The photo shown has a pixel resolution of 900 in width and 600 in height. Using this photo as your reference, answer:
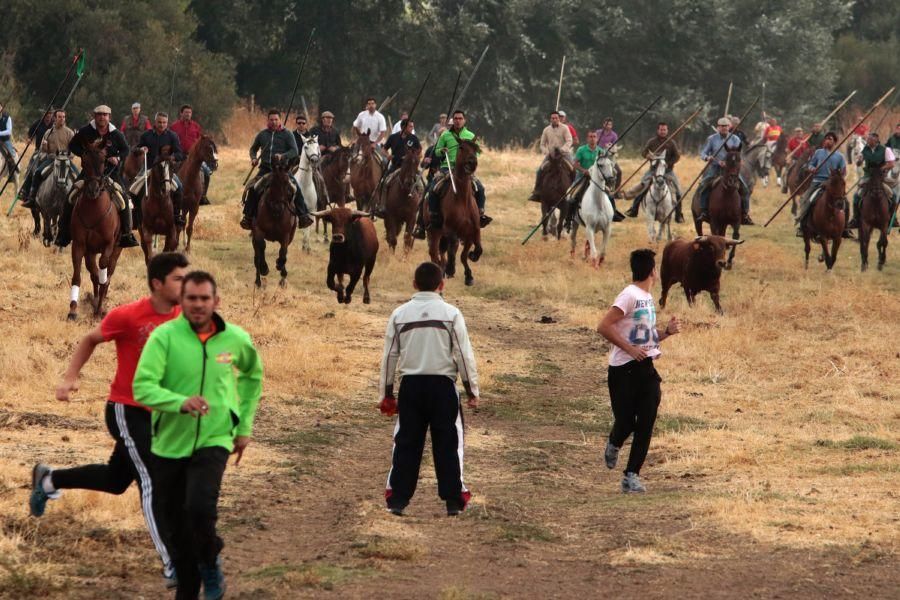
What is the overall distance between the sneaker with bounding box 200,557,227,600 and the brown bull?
15.6 m

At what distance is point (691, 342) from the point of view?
21.0 metres

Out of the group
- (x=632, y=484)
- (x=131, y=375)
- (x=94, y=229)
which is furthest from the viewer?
(x=94, y=229)

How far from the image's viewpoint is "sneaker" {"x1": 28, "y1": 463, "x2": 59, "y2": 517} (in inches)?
365

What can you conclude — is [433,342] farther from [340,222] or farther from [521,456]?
[340,222]

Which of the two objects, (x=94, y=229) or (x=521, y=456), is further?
(x=94, y=229)

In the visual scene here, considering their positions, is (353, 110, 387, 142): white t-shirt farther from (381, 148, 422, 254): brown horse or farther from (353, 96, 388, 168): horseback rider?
(381, 148, 422, 254): brown horse

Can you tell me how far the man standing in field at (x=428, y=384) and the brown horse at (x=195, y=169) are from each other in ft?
51.7

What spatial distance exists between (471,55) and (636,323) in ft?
148

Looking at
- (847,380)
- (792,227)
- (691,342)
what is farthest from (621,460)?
(792,227)

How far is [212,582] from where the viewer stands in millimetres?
8328

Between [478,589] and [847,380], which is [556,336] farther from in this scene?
[478,589]

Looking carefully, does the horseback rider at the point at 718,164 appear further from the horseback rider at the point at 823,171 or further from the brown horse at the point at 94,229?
the brown horse at the point at 94,229

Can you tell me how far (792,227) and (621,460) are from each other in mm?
24964

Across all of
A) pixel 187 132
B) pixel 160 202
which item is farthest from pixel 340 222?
pixel 187 132
